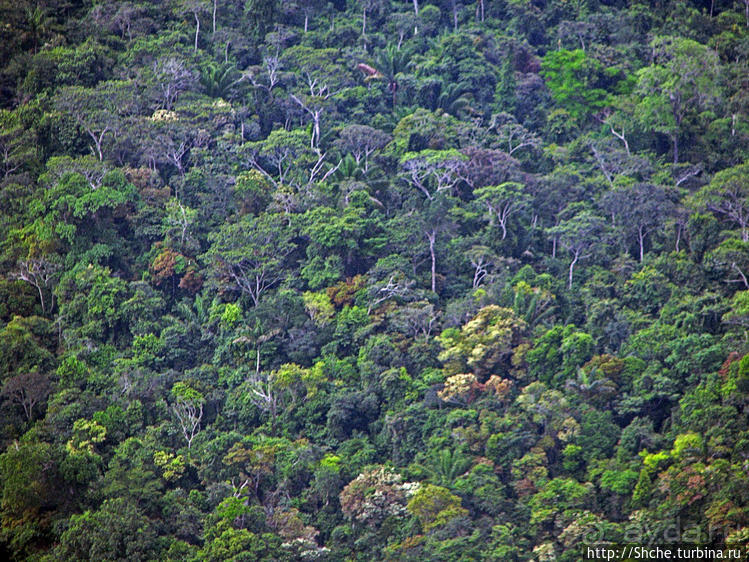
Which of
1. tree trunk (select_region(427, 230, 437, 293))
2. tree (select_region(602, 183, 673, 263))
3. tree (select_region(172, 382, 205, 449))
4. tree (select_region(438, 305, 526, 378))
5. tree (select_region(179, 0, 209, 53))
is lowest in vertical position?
tree (select_region(172, 382, 205, 449))

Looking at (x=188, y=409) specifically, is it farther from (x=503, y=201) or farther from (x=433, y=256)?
(x=503, y=201)

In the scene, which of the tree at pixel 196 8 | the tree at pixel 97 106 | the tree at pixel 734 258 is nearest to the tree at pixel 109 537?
the tree at pixel 97 106

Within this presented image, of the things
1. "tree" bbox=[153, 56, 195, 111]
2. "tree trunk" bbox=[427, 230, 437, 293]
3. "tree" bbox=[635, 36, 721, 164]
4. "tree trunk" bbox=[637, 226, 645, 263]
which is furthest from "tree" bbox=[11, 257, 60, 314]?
"tree" bbox=[635, 36, 721, 164]

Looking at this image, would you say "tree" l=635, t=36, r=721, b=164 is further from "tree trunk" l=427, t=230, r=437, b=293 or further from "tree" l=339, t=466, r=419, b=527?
"tree" l=339, t=466, r=419, b=527

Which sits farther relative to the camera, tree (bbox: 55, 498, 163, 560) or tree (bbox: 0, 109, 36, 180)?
tree (bbox: 0, 109, 36, 180)

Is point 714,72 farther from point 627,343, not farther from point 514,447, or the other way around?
point 514,447

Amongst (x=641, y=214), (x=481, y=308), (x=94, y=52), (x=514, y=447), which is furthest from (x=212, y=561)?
(x=94, y=52)
